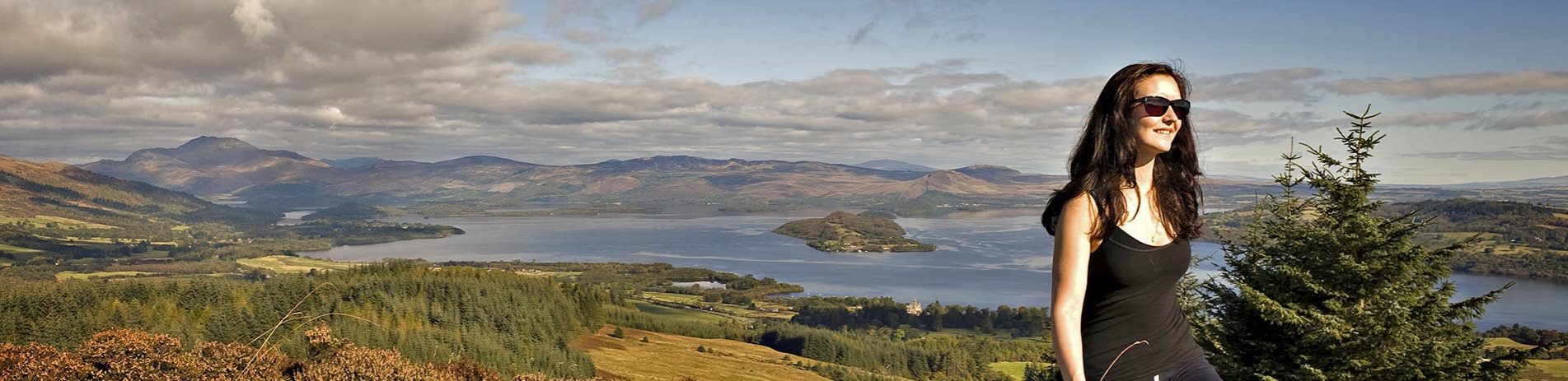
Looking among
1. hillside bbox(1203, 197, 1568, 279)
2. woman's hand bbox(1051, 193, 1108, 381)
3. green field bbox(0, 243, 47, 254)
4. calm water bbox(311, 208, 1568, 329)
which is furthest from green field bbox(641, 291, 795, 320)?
green field bbox(0, 243, 47, 254)

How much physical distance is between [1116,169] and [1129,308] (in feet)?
1.29

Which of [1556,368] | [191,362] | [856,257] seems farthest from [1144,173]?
[856,257]

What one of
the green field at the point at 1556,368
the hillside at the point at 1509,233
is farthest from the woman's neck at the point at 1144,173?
the hillside at the point at 1509,233

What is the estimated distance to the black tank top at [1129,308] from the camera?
223 centimetres

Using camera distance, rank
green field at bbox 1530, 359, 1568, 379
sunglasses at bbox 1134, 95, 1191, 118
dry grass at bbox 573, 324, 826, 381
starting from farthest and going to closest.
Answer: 1. dry grass at bbox 573, 324, 826, 381
2. green field at bbox 1530, 359, 1568, 379
3. sunglasses at bbox 1134, 95, 1191, 118

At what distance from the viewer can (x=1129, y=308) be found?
2.28m

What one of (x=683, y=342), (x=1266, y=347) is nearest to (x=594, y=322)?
(x=683, y=342)

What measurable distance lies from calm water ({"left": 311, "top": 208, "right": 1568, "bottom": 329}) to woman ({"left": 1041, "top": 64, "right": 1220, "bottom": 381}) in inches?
2012

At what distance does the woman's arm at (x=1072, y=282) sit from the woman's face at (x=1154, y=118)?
1.37ft

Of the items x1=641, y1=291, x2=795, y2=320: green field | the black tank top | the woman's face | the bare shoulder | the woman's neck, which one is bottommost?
x1=641, y1=291, x2=795, y2=320: green field

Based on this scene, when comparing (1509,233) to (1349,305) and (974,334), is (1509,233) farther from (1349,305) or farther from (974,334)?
(1349,305)

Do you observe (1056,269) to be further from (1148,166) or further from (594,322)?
(594,322)

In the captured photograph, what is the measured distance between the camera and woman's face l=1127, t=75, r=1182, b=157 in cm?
242

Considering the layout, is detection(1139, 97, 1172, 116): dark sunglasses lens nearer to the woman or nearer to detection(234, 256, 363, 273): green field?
the woman
